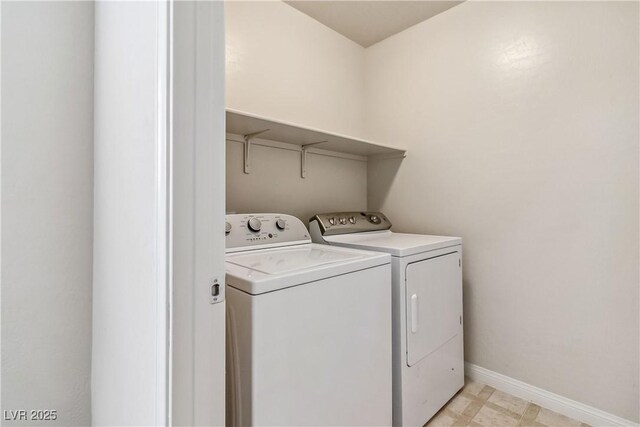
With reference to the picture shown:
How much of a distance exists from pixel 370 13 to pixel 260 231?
1.75 metres

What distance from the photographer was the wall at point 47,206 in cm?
99

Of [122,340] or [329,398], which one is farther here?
[329,398]

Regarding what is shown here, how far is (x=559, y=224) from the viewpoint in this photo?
163 centimetres

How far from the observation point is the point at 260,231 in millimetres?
1524

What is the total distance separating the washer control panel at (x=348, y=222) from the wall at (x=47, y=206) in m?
1.13

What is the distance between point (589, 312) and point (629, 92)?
1.10m

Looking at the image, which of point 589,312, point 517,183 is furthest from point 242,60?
point 589,312

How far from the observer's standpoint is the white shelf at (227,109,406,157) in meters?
1.53

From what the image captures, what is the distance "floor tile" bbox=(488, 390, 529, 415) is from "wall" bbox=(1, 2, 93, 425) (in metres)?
2.01

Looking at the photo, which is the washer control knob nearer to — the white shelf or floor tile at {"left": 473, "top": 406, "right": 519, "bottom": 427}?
the white shelf

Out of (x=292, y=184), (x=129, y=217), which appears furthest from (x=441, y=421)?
(x=129, y=217)

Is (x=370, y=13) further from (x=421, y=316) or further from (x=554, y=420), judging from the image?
(x=554, y=420)

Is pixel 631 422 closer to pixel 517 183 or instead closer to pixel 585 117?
pixel 517 183

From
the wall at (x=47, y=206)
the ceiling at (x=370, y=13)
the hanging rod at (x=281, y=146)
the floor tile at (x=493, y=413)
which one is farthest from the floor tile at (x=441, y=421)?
the ceiling at (x=370, y=13)
